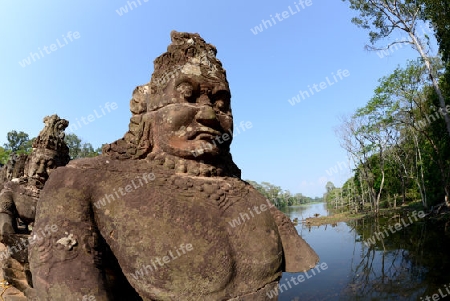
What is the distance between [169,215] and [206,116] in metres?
0.78

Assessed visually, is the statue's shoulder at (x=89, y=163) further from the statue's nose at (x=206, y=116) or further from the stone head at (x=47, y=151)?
the stone head at (x=47, y=151)

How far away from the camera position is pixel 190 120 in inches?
89.3

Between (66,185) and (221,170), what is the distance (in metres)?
1.11

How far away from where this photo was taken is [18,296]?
2.77 meters

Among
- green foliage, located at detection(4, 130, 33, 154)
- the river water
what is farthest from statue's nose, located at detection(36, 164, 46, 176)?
green foliage, located at detection(4, 130, 33, 154)

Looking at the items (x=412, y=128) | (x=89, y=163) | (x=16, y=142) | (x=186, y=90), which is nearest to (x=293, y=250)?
(x=186, y=90)

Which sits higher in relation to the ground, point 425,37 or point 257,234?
point 425,37

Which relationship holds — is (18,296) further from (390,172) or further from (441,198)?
(390,172)

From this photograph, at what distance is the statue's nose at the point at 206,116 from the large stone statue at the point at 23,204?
1261mm

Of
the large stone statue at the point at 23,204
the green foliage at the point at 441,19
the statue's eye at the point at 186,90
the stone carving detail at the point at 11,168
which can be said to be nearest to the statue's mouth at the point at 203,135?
the statue's eye at the point at 186,90

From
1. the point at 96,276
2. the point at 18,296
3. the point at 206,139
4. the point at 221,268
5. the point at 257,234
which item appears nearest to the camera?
the point at 96,276

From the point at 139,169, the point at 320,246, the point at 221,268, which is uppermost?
the point at 139,169

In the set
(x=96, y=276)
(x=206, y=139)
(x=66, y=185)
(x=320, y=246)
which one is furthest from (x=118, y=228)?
(x=320, y=246)

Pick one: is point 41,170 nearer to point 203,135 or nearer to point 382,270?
point 203,135
